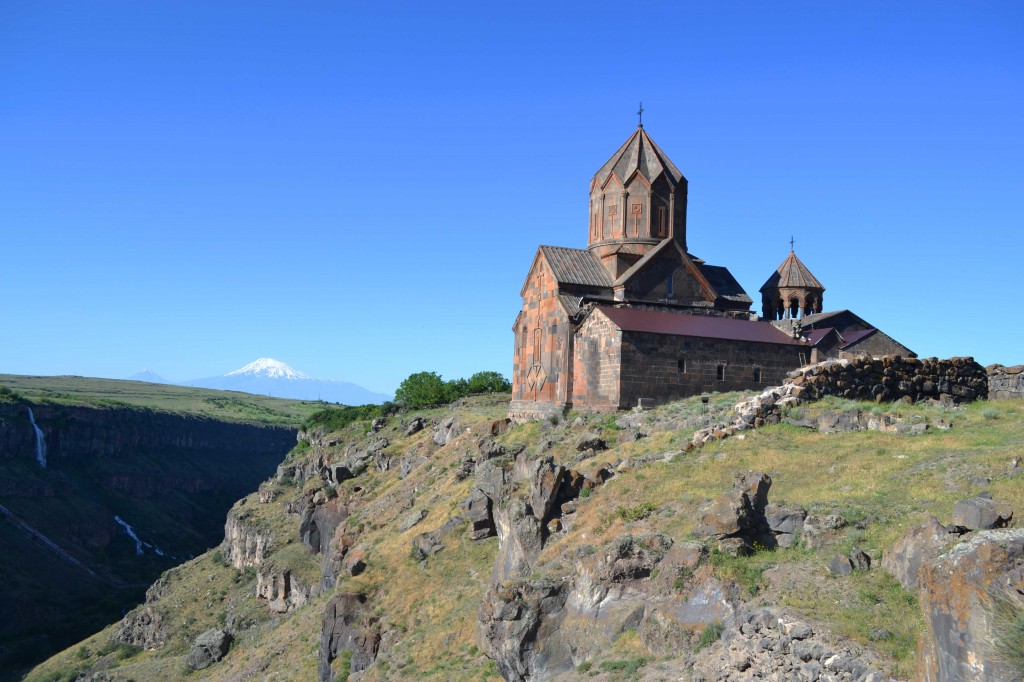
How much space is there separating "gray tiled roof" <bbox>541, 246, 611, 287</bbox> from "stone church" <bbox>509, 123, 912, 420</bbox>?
6 centimetres

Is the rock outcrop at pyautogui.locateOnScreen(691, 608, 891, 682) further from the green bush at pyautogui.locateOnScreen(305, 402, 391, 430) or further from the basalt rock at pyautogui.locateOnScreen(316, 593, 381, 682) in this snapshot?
the green bush at pyautogui.locateOnScreen(305, 402, 391, 430)

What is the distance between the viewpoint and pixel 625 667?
1631cm

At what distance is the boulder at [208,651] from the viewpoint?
48.4 m

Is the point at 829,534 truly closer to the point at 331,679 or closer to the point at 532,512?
the point at 532,512

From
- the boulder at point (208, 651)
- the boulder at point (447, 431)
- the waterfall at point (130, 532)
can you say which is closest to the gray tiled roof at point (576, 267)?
the boulder at point (447, 431)

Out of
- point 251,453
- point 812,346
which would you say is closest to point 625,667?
point 812,346

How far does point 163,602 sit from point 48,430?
5907 cm

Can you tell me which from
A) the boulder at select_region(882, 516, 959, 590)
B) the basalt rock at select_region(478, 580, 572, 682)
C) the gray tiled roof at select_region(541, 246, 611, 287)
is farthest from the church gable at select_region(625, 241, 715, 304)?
the boulder at select_region(882, 516, 959, 590)

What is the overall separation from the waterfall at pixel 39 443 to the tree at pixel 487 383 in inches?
2602

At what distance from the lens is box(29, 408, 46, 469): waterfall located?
10827 cm

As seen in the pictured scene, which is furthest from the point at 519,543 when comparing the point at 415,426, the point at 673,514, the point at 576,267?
the point at 415,426

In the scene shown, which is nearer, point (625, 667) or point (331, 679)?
point (625, 667)

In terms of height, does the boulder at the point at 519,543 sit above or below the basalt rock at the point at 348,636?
above

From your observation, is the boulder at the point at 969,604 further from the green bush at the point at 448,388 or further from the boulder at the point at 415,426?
the green bush at the point at 448,388
